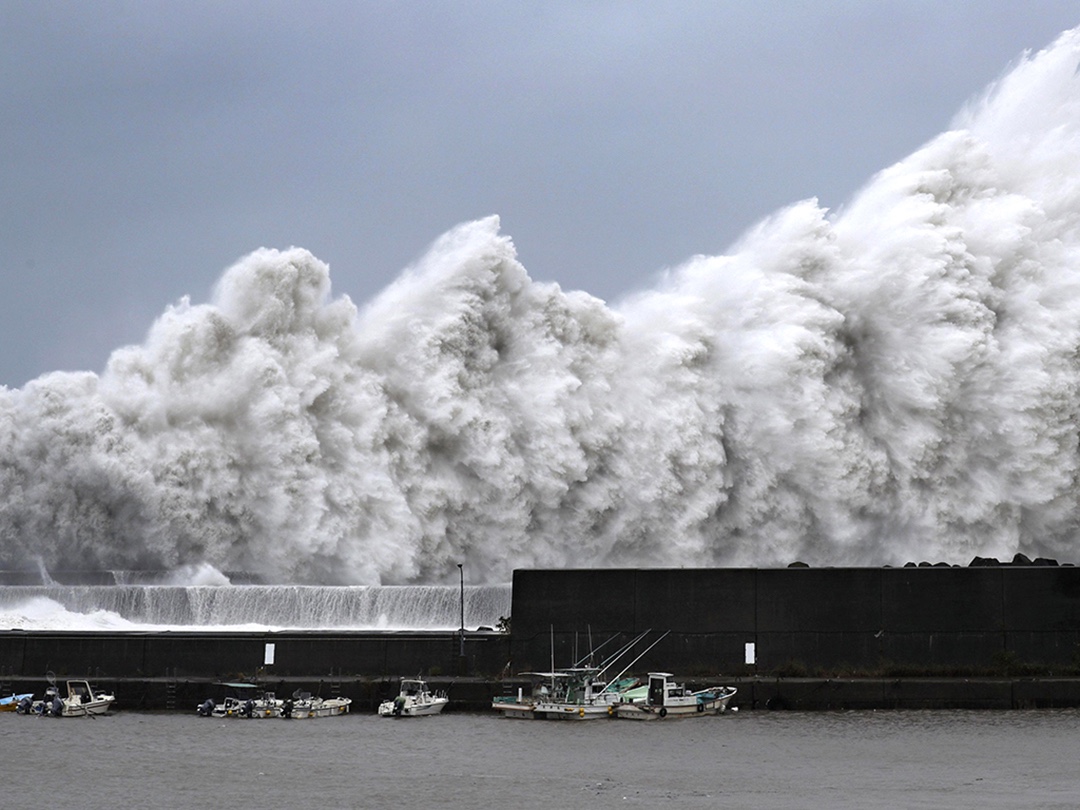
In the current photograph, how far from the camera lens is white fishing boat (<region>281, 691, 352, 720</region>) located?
29094mm

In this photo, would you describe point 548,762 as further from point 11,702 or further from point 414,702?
point 11,702

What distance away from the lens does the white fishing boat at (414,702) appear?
94.1 feet

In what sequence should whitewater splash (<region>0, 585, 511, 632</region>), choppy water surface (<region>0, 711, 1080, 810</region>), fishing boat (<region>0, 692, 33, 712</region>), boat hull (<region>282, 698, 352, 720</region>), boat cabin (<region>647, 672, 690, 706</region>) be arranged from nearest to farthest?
choppy water surface (<region>0, 711, 1080, 810</region>) < boat cabin (<region>647, 672, 690, 706</region>) < boat hull (<region>282, 698, 352, 720</region>) < fishing boat (<region>0, 692, 33, 712</region>) < whitewater splash (<region>0, 585, 511, 632</region>)

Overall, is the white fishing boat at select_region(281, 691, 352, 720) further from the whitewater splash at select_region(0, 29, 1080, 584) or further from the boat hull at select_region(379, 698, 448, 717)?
the whitewater splash at select_region(0, 29, 1080, 584)

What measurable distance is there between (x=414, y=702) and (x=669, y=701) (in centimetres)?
472

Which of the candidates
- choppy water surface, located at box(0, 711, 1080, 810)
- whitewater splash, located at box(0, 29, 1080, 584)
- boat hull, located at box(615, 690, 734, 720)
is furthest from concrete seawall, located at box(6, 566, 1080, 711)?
whitewater splash, located at box(0, 29, 1080, 584)

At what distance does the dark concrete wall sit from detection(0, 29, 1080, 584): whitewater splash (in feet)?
50.6

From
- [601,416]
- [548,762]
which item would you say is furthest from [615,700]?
[601,416]

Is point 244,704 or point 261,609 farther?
point 261,609

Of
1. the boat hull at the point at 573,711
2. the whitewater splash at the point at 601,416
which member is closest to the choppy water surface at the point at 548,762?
the boat hull at the point at 573,711

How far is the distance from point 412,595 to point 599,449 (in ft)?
34.4

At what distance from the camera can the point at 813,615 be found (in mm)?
29094

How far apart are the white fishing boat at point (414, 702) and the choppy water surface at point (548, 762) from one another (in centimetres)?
55

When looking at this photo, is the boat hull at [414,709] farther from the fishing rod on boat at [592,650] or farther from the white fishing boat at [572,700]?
the fishing rod on boat at [592,650]
